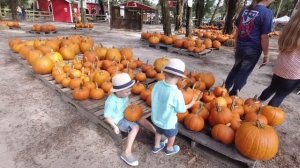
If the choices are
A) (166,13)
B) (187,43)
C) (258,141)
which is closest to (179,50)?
(187,43)

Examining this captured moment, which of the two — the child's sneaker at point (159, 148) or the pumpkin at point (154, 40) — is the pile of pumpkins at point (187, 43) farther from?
the child's sneaker at point (159, 148)

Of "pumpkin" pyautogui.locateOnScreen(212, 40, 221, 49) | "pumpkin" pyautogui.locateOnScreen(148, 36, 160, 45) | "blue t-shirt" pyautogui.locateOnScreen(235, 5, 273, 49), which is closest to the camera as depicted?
"blue t-shirt" pyautogui.locateOnScreen(235, 5, 273, 49)

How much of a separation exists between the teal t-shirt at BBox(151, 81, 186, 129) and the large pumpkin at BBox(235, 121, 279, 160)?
739 millimetres

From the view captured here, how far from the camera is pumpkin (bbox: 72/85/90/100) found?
11.3 feet

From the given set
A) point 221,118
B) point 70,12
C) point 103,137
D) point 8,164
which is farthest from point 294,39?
point 70,12

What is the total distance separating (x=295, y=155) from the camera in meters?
2.80

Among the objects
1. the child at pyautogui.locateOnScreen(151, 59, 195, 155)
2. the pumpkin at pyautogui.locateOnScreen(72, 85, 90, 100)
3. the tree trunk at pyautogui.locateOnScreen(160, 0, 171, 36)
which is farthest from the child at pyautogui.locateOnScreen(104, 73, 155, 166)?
the tree trunk at pyautogui.locateOnScreen(160, 0, 171, 36)

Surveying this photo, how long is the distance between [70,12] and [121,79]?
31.9 meters

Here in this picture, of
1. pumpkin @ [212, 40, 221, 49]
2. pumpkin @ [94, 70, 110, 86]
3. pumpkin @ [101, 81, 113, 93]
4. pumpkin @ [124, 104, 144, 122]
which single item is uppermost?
pumpkin @ [212, 40, 221, 49]

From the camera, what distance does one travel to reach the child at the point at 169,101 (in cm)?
214

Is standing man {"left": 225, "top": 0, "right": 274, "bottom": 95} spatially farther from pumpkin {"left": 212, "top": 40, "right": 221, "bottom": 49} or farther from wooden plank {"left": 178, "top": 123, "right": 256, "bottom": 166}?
pumpkin {"left": 212, "top": 40, "right": 221, "bottom": 49}

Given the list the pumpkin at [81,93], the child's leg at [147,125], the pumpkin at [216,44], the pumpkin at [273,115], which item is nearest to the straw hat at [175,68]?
the child's leg at [147,125]

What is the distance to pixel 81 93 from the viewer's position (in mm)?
3451

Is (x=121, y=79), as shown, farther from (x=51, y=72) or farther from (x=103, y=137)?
(x=51, y=72)
